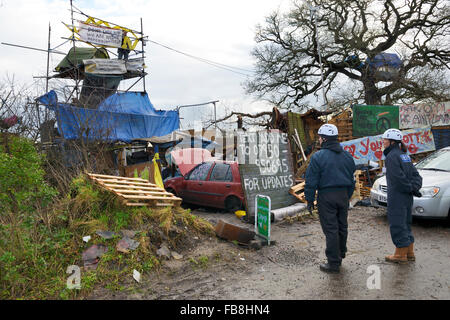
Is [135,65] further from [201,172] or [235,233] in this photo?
[235,233]

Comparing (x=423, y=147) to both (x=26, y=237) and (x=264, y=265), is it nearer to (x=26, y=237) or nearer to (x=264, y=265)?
(x=264, y=265)

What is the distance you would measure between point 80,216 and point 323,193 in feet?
12.4

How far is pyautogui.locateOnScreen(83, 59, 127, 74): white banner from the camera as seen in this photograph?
1767cm

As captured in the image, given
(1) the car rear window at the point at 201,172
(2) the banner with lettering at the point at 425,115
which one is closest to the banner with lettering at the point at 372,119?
(2) the banner with lettering at the point at 425,115

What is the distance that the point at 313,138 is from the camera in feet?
48.9

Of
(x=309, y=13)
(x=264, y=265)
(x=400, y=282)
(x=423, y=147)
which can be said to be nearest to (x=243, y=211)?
(x=264, y=265)

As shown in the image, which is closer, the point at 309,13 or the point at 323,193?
the point at 323,193

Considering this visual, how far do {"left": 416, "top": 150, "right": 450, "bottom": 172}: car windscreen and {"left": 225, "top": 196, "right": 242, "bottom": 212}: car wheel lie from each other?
14.8 ft

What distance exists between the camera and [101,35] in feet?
60.3

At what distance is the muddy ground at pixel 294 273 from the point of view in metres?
3.98

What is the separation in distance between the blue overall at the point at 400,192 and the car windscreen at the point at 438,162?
334 centimetres

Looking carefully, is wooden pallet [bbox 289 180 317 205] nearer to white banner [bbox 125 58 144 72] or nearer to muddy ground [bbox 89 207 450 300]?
muddy ground [bbox 89 207 450 300]

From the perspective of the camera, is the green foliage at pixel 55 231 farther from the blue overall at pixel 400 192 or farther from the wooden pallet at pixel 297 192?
the wooden pallet at pixel 297 192
